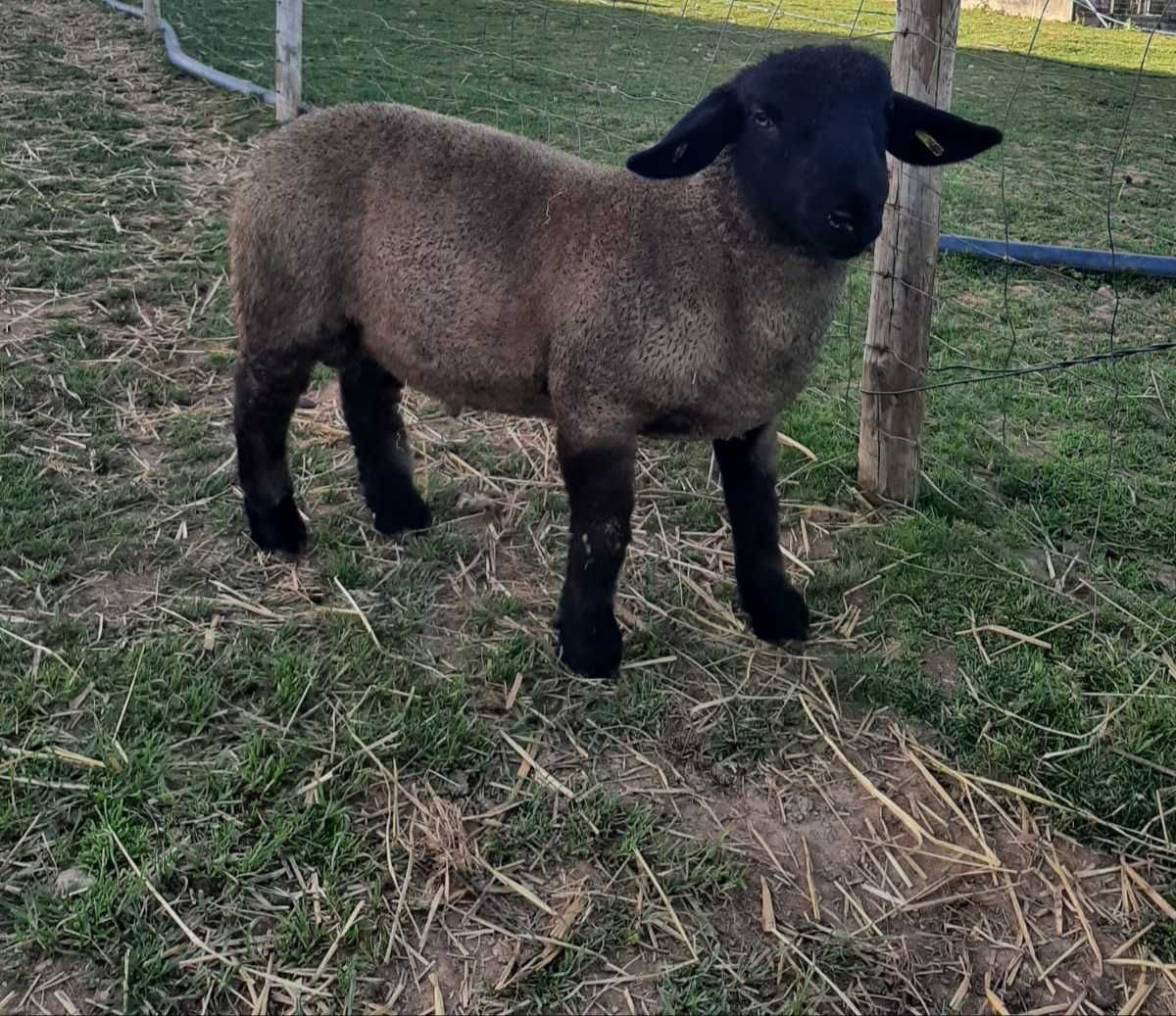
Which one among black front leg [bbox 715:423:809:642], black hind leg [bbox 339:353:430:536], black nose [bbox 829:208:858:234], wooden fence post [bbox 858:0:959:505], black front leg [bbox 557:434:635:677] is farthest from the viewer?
black hind leg [bbox 339:353:430:536]

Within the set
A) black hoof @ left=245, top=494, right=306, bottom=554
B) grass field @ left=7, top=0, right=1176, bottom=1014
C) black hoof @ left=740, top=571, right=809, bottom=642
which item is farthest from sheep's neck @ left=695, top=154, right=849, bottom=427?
black hoof @ left=245, top=494, right=306, bottom=554

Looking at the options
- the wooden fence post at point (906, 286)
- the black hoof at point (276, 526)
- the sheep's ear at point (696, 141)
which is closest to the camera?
the sheep's ear at point (696, 141)

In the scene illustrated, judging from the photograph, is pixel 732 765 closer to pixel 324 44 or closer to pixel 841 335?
pixel 841 335

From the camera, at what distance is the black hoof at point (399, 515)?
13.3 ft

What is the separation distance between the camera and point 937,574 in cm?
391

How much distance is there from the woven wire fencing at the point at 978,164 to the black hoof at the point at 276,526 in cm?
215

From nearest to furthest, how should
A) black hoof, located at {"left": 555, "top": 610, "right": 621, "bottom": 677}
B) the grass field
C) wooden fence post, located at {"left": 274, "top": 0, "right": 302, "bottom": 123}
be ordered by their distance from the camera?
1. the grass field
2. black hoof, located at {"left": 555, "top": 610, "right": 621, "bottom": 677}
3. wooden fence post, located at {"left": 274, "top": 0, "right": 302, "bottom": 123}

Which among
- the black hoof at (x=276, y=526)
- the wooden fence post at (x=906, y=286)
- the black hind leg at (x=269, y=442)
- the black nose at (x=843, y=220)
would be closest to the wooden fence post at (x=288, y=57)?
the black hind leg at (x=269, y=442)

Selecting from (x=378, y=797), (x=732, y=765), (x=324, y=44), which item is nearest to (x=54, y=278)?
(x=378, y=797)

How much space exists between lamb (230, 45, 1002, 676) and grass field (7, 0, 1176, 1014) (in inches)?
14.9

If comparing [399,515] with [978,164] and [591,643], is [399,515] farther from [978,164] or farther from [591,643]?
[978,164]

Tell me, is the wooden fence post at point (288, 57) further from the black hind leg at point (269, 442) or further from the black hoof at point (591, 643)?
the black hoof at point (591, 643)

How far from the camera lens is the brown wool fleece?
10.1 feet

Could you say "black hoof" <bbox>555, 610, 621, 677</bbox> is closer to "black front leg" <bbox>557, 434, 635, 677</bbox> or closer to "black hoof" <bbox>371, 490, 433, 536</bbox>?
"black front leg" <bbox>557, 434, 635, 677</bbox>
